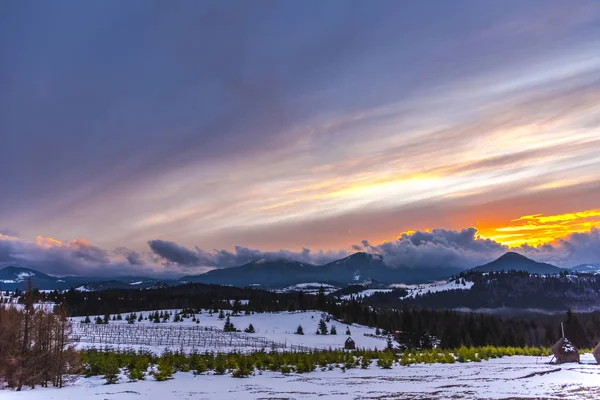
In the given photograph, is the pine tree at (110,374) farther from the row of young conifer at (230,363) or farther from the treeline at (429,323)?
the treeline at (429,323)

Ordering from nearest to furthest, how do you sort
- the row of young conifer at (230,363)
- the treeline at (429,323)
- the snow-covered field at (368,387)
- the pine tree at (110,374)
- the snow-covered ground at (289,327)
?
the snow-covered field at (368,387)
the pine tree at (110,374)
the row of young conifer at (230,363)
the treeline at (429,323)
the snow-covered ground at (289,327)

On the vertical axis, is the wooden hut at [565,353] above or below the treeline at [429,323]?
above

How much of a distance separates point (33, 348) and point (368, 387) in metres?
18.3

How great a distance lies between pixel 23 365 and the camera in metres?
23.0

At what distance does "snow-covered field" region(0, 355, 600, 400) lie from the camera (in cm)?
1845

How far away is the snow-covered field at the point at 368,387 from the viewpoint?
18453 mm

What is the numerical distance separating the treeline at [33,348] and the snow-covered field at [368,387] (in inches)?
46.9

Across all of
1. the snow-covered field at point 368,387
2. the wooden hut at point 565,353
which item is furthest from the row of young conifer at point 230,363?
the wooden hut at point 565,353

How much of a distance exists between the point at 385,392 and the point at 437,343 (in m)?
73.9

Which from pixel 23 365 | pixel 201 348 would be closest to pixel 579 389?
pixel 23 365

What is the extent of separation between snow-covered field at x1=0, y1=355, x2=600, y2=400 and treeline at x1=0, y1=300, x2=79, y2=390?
119 cm

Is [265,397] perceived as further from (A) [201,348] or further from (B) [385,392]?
(A) [201,348]

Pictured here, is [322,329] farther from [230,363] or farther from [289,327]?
[230,363]

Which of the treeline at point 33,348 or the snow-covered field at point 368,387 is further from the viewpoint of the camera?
the treeline at point 33,348
